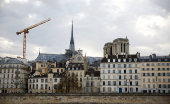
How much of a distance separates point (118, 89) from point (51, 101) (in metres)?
22.4

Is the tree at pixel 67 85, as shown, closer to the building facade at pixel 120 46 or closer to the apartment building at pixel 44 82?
the apartment building at pixel 44 82

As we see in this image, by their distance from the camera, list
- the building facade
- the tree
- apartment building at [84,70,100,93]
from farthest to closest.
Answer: the building facade → apartment building at [84,70,100,93] → the tree

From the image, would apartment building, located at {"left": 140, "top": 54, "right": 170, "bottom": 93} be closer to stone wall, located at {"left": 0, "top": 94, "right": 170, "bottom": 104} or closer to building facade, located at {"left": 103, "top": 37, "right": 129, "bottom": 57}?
stone wall, located at {"left": 0, "top": 94, "right": 170, "bottom": 104}

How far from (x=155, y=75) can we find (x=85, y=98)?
82.1 ft

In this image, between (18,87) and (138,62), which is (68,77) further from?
(138,62)

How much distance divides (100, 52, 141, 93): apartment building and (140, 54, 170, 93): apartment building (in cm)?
192

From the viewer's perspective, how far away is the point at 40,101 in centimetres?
6325

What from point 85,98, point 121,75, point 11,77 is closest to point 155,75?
point 121,75

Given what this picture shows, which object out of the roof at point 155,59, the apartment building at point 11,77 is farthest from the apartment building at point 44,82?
the roof at point 155,59

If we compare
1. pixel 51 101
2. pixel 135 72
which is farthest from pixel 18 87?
pixel 135 72

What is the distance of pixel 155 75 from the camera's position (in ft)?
232

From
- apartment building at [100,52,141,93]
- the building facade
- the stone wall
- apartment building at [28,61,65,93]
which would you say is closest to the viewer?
the stone wall

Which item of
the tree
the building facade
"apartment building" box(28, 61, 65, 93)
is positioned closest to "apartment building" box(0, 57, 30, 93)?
"apartment building" box(28, 61, 65, 93)

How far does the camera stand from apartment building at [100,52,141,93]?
2788 inches
